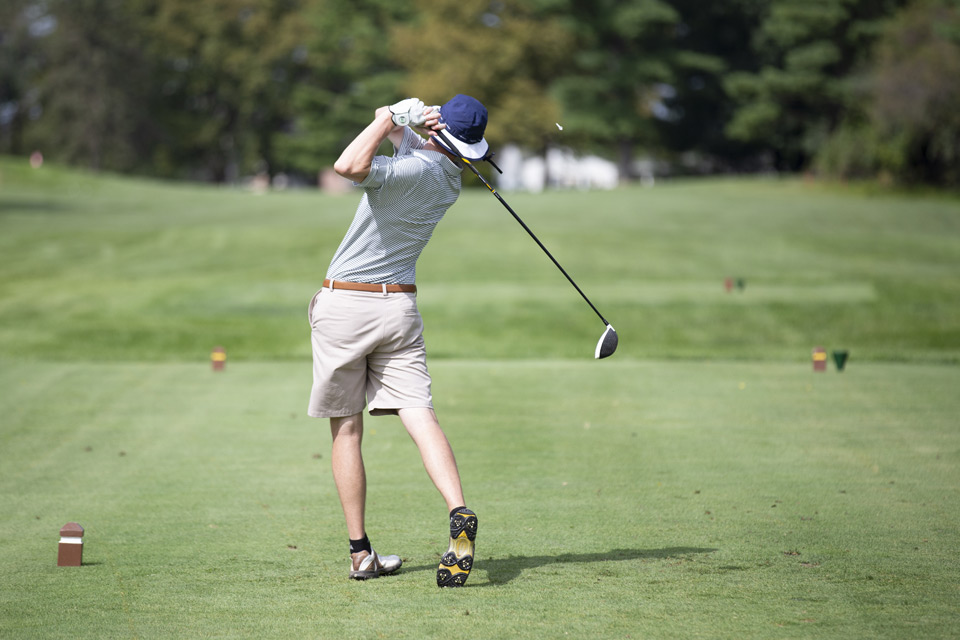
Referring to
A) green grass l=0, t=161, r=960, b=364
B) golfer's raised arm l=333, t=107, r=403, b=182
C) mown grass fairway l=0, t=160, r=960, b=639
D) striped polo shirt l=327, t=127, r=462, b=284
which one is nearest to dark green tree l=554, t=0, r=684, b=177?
green grass l=0, t=161, r=960, b=364

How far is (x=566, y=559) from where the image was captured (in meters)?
4.76

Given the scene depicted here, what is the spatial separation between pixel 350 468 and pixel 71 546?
119cm

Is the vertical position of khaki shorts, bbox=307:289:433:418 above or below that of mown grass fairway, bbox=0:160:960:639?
above

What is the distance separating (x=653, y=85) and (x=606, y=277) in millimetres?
42169

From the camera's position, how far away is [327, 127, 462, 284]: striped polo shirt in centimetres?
451

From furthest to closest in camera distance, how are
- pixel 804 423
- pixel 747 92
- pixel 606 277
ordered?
pixel 747 92 → pixel 606 277 → pixel 804 423

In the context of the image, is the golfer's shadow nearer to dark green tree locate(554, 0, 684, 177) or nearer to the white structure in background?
dark green tree locate(554, 0, 684, 177)

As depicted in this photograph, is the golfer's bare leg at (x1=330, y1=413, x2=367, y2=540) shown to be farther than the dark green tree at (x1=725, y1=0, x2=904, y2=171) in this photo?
No

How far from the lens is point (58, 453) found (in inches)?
279

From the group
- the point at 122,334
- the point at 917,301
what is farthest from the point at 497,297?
the point at 917,301

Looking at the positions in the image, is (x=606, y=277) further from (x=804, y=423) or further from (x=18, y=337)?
(x=804, y=423)

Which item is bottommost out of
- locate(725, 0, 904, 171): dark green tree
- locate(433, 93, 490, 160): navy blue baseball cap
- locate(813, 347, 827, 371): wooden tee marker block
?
locate(813, 347, 827, 371): wooden tee marker block

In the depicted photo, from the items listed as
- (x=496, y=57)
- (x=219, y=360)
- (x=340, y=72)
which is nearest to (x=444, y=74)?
(x=496, y=57)

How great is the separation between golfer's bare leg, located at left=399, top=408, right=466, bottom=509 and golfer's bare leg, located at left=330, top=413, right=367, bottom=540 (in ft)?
0.78
